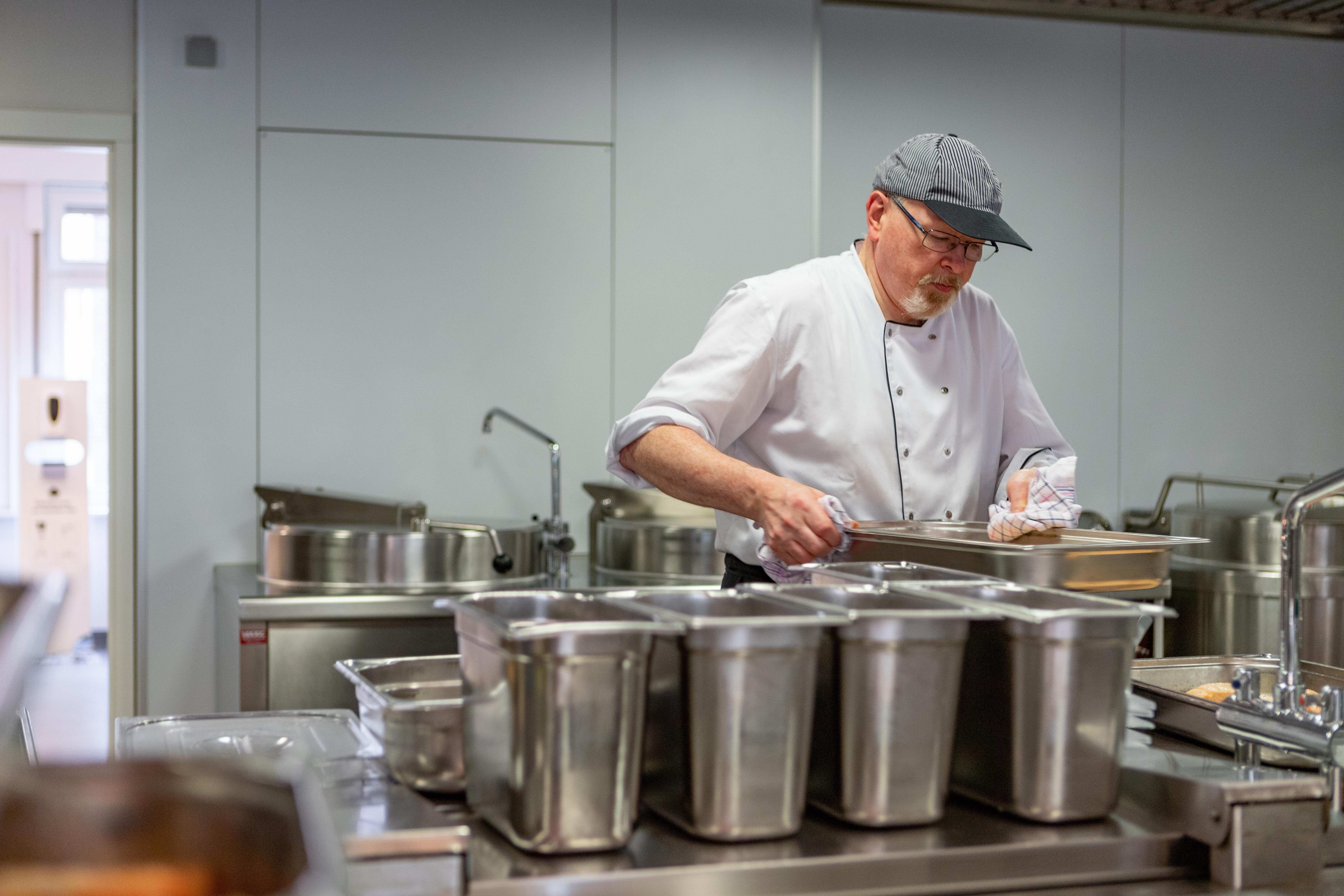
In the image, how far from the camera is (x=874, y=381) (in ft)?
6.29

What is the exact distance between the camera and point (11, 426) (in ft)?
24.0

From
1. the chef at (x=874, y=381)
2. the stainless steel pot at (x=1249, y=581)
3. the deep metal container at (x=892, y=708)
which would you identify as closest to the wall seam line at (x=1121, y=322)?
the stainless steel pot at (x=1249, y=581)

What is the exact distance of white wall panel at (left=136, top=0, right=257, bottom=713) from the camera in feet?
10.9

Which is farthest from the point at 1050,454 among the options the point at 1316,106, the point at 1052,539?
the point at 1316,106

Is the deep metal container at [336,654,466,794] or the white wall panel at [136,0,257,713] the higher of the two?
the white wall panel at [136,0,257,713]

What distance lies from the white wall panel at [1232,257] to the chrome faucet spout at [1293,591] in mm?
2804

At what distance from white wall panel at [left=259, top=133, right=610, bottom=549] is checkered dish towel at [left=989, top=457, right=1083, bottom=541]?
2.15 m

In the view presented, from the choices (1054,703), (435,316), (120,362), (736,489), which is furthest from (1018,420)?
(120,362)

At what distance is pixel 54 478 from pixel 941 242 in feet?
17.8

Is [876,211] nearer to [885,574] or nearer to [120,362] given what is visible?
[885,574]

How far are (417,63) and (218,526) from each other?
4.67 ft

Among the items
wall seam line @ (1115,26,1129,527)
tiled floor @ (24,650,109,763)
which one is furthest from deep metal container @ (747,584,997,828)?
tiled floor @ (24,650,109,763)

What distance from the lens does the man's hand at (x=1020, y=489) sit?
67.1 inches

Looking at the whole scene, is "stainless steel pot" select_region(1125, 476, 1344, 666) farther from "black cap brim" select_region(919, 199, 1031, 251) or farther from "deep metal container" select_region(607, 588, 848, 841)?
"deep metal container" select_region(607, 588, 848, 841)
